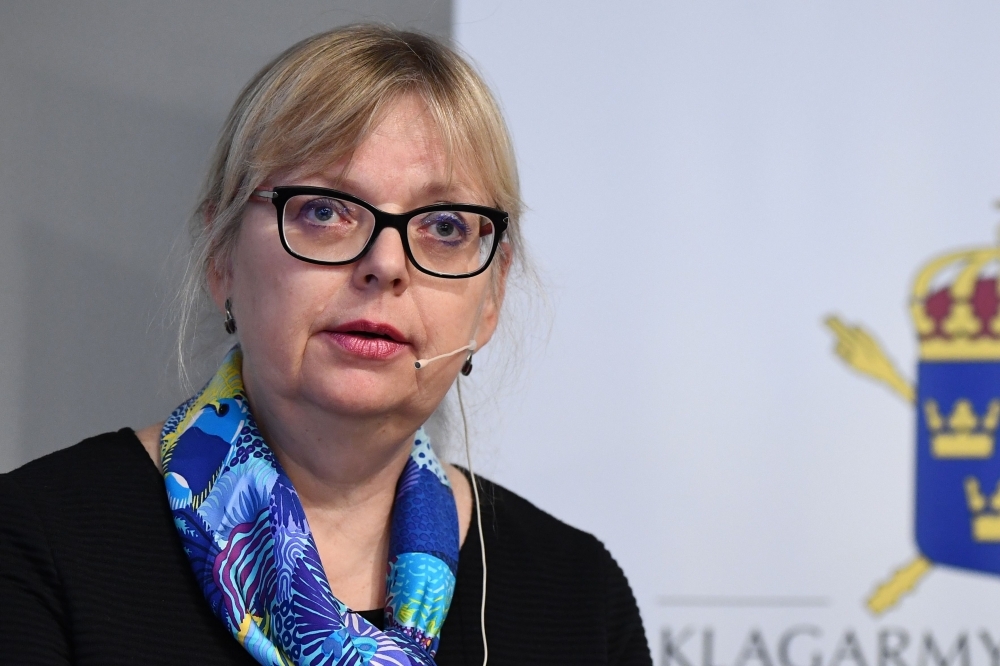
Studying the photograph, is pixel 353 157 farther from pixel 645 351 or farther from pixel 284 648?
pixel 645 351

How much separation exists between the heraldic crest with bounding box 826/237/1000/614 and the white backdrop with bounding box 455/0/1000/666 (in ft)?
0.08

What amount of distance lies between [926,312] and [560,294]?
639mm

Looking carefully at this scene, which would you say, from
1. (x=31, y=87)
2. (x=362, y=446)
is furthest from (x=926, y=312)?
(x=31, y=87)

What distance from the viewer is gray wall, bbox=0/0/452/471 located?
1.51m

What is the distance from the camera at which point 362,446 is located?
1108 mm

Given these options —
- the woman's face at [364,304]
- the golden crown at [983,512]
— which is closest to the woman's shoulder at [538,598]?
the woman's face at [364,304]

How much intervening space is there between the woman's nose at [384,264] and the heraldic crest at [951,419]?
3.15ft

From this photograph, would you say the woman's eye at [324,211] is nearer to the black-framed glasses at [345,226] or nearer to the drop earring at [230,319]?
the black-framed glasses at [345,226]

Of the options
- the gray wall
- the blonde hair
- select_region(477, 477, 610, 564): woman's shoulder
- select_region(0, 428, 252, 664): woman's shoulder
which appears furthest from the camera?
the gray wall

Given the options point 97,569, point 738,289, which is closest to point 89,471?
point 97,569

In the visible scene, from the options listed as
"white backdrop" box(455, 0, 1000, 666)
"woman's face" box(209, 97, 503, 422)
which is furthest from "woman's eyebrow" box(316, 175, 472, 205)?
"white backdrop" box(455, 0, 1000, 666)

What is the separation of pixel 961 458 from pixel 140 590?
135cm

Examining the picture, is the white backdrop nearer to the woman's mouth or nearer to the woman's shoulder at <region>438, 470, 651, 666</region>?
the woman's shoulder at <region>438, 470, 651, 666</region>

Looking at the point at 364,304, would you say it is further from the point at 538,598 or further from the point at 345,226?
the point at 538,598
